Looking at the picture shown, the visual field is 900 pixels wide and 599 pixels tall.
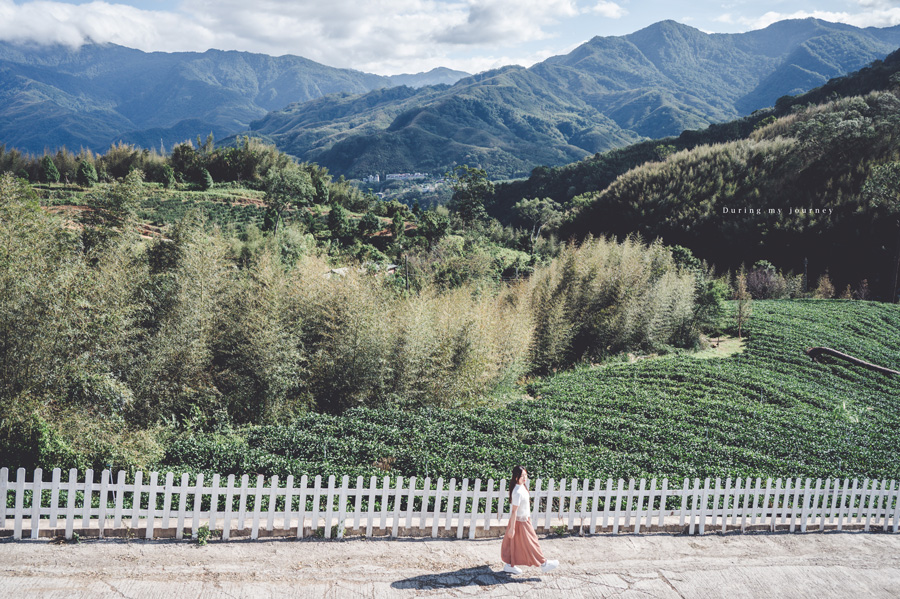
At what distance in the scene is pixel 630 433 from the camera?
468 inches

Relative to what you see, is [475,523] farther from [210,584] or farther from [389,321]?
[389,321]

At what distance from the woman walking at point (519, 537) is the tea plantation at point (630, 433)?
8.58 ft

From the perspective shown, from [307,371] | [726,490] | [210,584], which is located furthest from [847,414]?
[210,584]

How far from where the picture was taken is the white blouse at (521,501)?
564 centimetres

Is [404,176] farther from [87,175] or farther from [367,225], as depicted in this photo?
[367,225]

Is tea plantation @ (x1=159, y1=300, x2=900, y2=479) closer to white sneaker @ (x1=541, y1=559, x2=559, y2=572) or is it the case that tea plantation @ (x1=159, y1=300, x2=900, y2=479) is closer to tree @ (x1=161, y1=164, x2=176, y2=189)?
white sneaker @ (x1=541, y1=559, x2=559, y2=572)

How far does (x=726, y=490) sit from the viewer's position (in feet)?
24.4

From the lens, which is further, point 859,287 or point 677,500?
point 859,287

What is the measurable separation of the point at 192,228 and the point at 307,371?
5.10 meters

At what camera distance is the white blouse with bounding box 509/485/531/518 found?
18.5ft

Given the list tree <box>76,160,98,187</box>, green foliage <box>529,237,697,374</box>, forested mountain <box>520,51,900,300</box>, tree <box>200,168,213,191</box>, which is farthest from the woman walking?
tree <box>200,168,213,191</box>

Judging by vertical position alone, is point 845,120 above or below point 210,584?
above

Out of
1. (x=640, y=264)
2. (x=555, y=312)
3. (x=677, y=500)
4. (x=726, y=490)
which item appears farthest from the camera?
(x=640, y=264)

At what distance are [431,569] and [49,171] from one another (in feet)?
144
